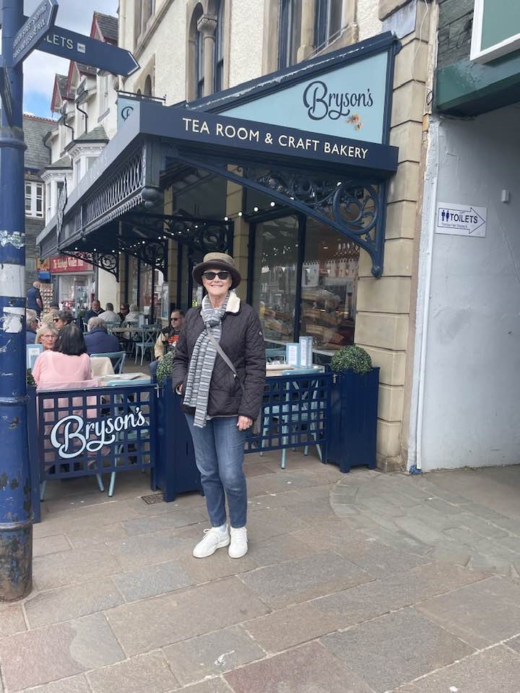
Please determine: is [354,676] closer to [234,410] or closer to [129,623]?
[129,623]

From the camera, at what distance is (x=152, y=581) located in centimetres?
315

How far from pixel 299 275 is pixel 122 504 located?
4309mm

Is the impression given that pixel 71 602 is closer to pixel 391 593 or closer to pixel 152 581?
pixel 152 581

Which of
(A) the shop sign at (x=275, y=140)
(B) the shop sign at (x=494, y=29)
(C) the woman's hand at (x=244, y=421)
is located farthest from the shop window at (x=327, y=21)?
(C) the woman's hand at (x=244, y=421)

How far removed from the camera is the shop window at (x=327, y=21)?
6.52 metres

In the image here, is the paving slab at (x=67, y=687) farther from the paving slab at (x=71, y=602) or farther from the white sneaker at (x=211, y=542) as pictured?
the white sneaker at (x=211, y=542)

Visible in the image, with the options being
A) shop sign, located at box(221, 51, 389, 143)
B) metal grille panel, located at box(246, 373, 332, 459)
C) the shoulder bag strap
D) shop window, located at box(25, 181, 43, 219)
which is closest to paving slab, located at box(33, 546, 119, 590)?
the shoulder bag strap

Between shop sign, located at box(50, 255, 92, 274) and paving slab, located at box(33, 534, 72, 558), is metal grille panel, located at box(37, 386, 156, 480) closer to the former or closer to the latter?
paving slab, located at box(33, 534, 72, 558)

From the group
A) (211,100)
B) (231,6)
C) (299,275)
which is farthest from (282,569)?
(231,6)

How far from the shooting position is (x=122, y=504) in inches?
169

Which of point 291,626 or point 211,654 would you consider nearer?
point 211,654

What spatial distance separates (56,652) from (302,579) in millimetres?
1370

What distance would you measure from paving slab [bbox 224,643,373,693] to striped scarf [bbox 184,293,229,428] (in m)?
1.30

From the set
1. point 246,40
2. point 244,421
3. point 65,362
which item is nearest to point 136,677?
point 244,421
